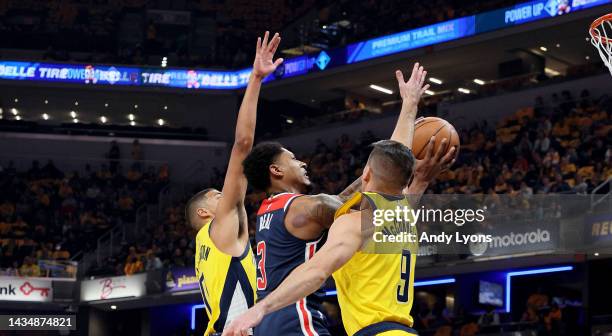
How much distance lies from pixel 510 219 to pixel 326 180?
8.83m

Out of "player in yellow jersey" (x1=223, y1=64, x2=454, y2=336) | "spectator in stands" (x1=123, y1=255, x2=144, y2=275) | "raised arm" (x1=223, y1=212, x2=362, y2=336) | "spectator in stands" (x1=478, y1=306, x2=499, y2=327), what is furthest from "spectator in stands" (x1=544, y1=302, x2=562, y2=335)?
"raised arm" (x1=223, y1=212, x2=362, y2=336)

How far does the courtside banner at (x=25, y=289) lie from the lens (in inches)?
884

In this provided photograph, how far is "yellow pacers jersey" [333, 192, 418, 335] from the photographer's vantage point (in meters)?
4.21

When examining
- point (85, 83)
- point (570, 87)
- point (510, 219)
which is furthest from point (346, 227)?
point (85, 83)

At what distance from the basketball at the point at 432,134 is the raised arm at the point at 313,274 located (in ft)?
3.35

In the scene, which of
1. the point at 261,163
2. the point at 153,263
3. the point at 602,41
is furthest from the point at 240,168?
the point at 153,263

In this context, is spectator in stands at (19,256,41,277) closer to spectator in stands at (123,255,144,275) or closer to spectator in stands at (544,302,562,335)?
spectator in stands at (123,255,144,275)

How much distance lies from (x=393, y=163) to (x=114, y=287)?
63.1 ft

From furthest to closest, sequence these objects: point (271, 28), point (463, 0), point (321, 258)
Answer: point (271, 28) < point (463, 0) < point (321, 258)

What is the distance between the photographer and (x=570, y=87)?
23062mm

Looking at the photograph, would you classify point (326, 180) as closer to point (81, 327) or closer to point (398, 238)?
point (81, 327)

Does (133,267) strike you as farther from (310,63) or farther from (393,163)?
(393,163)

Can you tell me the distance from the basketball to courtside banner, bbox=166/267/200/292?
52.7ft

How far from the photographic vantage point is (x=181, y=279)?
21234mm
